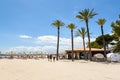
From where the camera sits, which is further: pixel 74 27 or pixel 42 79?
pixel 74 27

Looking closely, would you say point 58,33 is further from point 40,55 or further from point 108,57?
point 40,55

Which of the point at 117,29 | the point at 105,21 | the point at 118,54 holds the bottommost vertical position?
the point at 118,54

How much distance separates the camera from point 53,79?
50.3 feet

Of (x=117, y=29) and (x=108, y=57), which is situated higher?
(x=117, y=29)

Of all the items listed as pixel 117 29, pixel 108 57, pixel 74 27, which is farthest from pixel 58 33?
pixel 117 29

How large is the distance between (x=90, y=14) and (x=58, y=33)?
11195 mm

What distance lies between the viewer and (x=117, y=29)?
44.7 meters

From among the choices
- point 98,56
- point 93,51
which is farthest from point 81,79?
point 93,51

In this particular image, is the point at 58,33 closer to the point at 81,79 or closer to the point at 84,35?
the point at 84,35

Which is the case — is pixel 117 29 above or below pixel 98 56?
above

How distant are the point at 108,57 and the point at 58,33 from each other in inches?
599

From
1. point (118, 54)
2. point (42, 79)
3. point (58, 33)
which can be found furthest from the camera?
point (58, 33)

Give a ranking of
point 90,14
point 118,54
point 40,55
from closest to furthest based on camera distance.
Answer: point 118,54, point 90,14, point 40,55

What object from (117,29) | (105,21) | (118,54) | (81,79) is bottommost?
(81,79)
